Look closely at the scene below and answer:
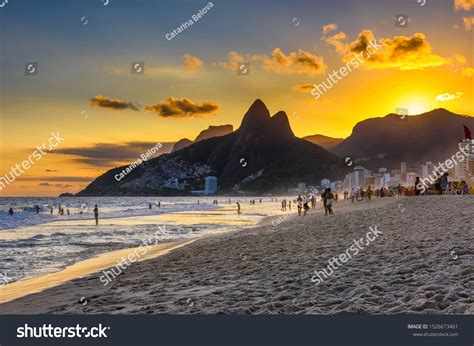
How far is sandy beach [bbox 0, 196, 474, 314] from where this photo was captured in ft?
26.3

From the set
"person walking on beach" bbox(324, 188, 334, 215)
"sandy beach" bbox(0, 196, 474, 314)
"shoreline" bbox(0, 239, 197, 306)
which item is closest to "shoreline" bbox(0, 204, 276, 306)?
"shoreline" bbox(0, 239, 197, 306)

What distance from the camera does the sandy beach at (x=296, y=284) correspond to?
26.3 ft

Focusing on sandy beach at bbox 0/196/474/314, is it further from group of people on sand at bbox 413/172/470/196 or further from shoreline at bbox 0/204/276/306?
group of people on sand at bbox 413/172/470/196

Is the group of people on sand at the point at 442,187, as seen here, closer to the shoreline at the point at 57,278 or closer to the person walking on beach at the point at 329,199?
the person walking on beach at the point at 329,199

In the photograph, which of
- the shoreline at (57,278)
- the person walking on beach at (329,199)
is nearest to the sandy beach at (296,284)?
the shoreline at (57,278)

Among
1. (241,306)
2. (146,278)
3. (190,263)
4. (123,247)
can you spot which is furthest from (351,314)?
(123,247)

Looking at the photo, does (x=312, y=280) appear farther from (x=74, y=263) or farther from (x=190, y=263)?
(x=74, y=263)

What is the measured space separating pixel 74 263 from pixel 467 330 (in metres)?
16.5

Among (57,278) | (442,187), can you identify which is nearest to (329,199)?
(442,187)

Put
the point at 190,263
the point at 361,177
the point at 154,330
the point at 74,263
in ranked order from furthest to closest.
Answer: the point at 361,177 < the point at 74,263 < the point at 190,263 < the point at 154,330

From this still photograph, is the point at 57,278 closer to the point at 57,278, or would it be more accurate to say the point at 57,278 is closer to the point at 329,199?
the point at 57,278

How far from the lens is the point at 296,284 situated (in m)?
10.0

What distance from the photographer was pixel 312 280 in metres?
10.3

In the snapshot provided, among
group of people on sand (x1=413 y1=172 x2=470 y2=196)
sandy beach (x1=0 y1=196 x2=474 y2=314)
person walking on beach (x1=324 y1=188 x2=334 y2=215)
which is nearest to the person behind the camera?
sandy beach (x1=0 y1=196 x2=474 y2=314)
